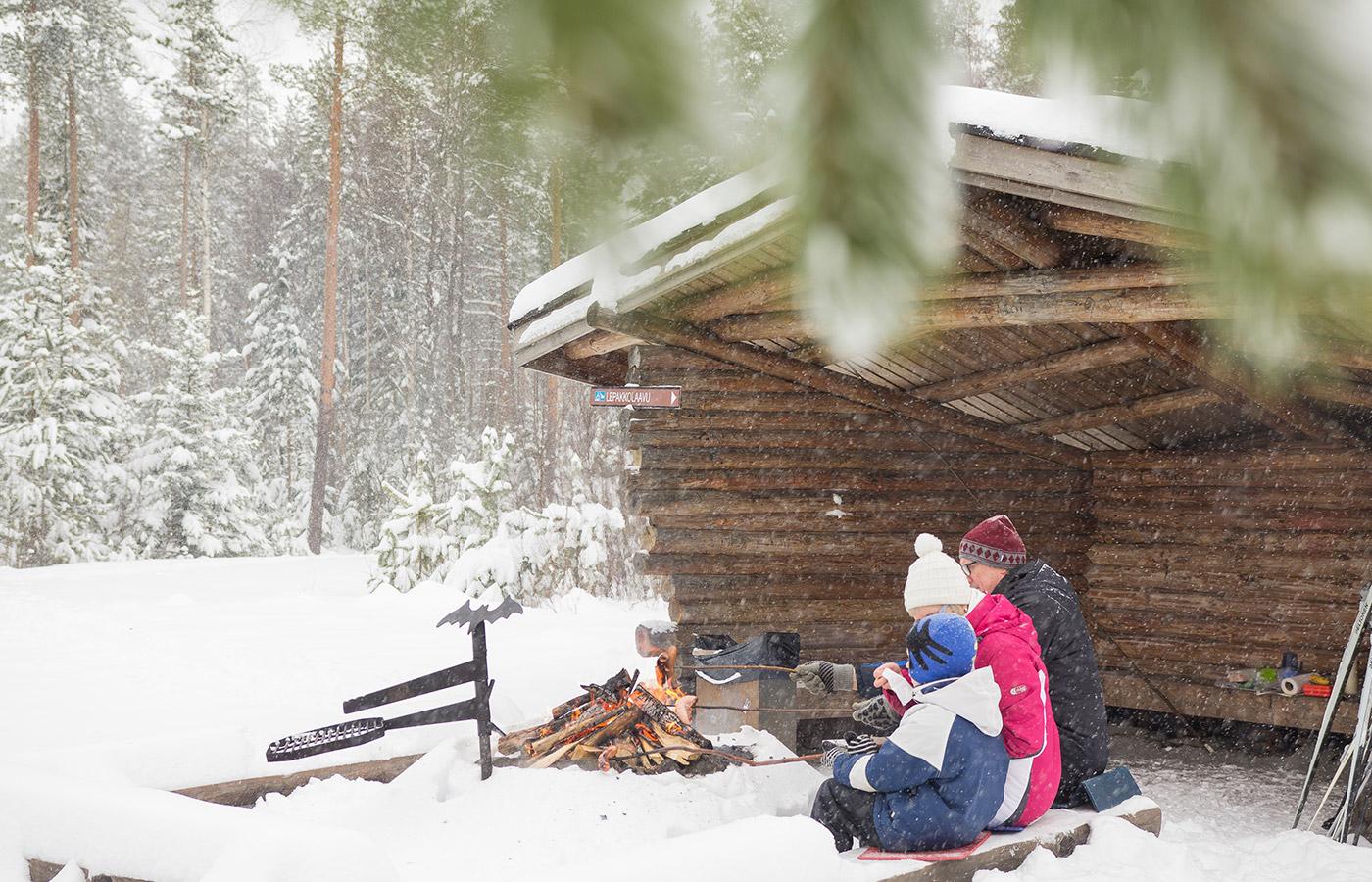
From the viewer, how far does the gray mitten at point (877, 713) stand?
15.1ft

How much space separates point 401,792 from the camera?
15.5 ft

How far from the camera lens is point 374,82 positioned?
2.44ft

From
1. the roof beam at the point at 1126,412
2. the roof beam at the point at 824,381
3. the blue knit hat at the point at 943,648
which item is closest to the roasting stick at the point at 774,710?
the blue knit hat at the point at 943,648

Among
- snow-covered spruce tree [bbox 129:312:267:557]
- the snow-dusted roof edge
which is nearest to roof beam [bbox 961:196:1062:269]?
the snow-dusted roof edge

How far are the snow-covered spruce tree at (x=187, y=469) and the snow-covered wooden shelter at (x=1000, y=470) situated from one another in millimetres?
17087

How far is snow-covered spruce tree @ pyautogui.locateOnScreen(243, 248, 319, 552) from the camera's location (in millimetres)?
27688

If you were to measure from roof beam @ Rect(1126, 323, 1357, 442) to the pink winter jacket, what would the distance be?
166 cm

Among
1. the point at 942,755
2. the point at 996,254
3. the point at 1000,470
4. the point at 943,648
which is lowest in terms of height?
the point at 942,755

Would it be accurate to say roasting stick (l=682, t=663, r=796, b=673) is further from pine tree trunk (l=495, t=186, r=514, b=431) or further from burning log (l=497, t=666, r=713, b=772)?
pine tree trunk (l=495, t=186, r=514, b=431)

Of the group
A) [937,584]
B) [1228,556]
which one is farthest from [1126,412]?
[937,584]

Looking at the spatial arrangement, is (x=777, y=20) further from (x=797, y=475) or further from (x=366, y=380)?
(x=366, y=380)

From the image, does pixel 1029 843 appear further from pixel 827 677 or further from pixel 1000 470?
pixel 1000 470

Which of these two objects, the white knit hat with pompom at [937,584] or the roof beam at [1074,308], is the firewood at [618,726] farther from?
the roof beam at [1074,308]

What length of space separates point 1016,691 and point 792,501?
3.64 meters
